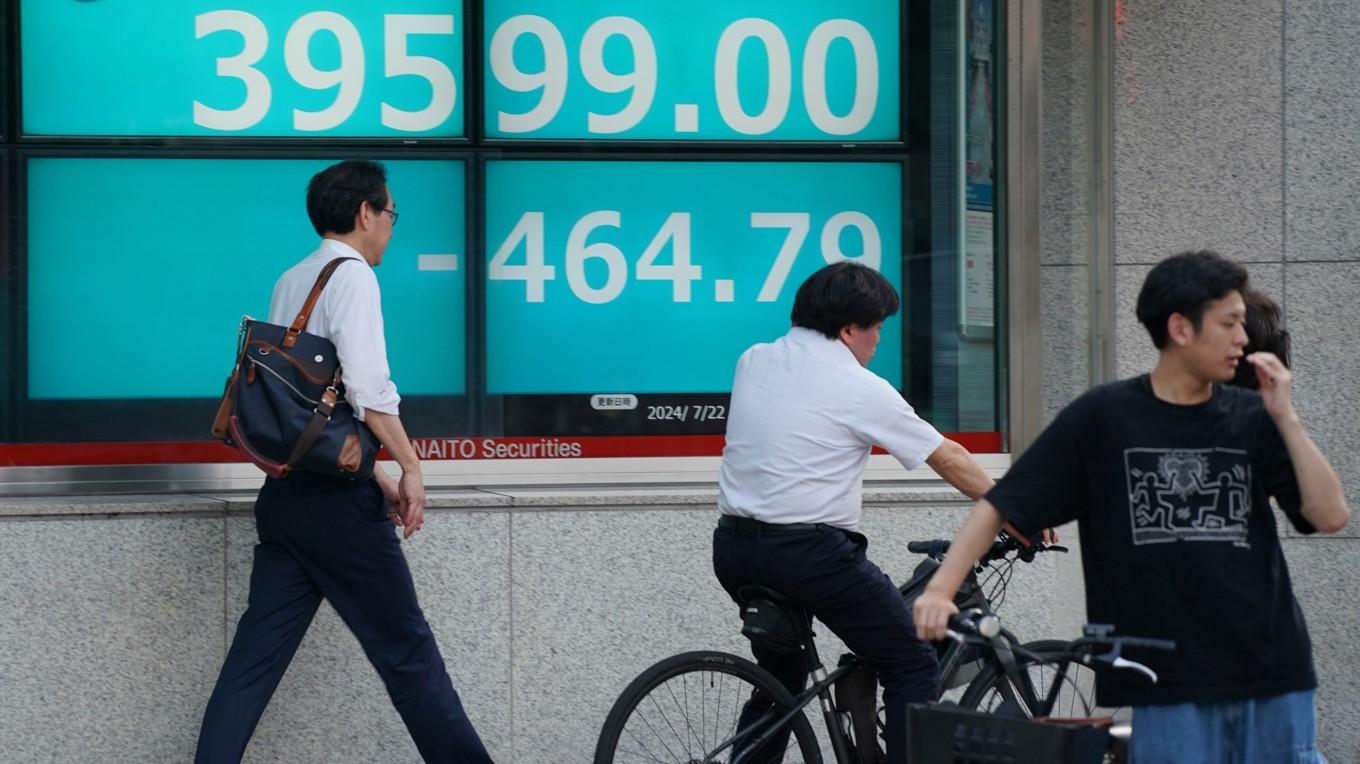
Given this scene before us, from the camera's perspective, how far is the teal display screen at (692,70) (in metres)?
6.41

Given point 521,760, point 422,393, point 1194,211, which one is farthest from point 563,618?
point 1194,211

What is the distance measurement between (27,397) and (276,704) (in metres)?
1.48

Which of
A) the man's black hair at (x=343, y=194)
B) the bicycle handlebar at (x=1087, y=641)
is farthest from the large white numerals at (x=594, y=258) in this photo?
the bicycle handlebar at (x=1087, y=641)

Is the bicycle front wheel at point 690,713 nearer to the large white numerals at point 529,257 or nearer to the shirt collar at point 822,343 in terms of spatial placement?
the shirt collar at point 822,343

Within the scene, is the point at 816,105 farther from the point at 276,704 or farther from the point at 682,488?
the point at 276,704

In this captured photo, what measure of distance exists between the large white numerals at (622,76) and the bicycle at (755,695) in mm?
2430

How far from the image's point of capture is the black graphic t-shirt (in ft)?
10.5

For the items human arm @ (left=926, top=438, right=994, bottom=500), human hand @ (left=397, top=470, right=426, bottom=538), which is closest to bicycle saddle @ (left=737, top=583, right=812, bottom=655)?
human arm @ (left=926, top=438, right=994, bottom=500)

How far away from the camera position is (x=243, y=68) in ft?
20.6

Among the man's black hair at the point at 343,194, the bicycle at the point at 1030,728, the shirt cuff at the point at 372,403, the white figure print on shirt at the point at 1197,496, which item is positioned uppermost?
the man's black hair at the point at 343,194

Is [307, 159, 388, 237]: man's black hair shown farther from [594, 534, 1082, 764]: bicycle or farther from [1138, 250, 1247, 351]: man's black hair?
[1138, 250, 1247, 351]: man's black hair

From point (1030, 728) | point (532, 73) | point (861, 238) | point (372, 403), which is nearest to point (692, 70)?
point (532, 73)

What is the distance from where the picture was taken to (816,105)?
6562 mm

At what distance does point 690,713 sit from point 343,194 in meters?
1.86
